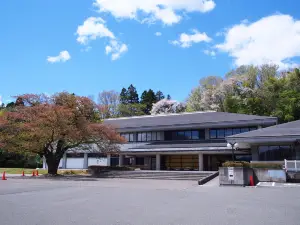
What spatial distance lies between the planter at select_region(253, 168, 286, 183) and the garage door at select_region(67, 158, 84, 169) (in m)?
26.1

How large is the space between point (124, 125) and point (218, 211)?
3118cm

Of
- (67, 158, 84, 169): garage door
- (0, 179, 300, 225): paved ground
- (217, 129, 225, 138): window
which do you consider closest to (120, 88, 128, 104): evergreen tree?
(67, 158, 84, 169): garage door

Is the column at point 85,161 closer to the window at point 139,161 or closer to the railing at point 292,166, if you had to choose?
the window at point 139,161

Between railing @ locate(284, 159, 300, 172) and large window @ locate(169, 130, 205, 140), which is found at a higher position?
large window @ locate(169, 130, 205, 140)

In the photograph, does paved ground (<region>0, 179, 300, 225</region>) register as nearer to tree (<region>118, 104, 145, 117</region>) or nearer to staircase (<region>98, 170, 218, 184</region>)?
staircase (<region>98, 170, 218, 184</region>)

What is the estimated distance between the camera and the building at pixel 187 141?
31203 millimetres

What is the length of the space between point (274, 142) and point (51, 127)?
737 inches

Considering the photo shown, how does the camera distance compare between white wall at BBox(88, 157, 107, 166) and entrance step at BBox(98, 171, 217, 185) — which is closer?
entrance step at BBox(98, 171, 217, 185)

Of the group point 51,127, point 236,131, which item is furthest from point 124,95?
point 51,127

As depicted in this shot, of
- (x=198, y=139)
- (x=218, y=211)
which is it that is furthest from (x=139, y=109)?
(x=218, y=211)

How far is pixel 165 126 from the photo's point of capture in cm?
3634

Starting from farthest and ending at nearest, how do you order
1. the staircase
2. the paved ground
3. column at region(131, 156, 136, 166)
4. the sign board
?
column at region(131, 156, 136, 166) < the staircase < the sign board < the paved ground

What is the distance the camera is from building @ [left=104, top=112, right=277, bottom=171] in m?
31.2

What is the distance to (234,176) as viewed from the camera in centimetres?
1872
